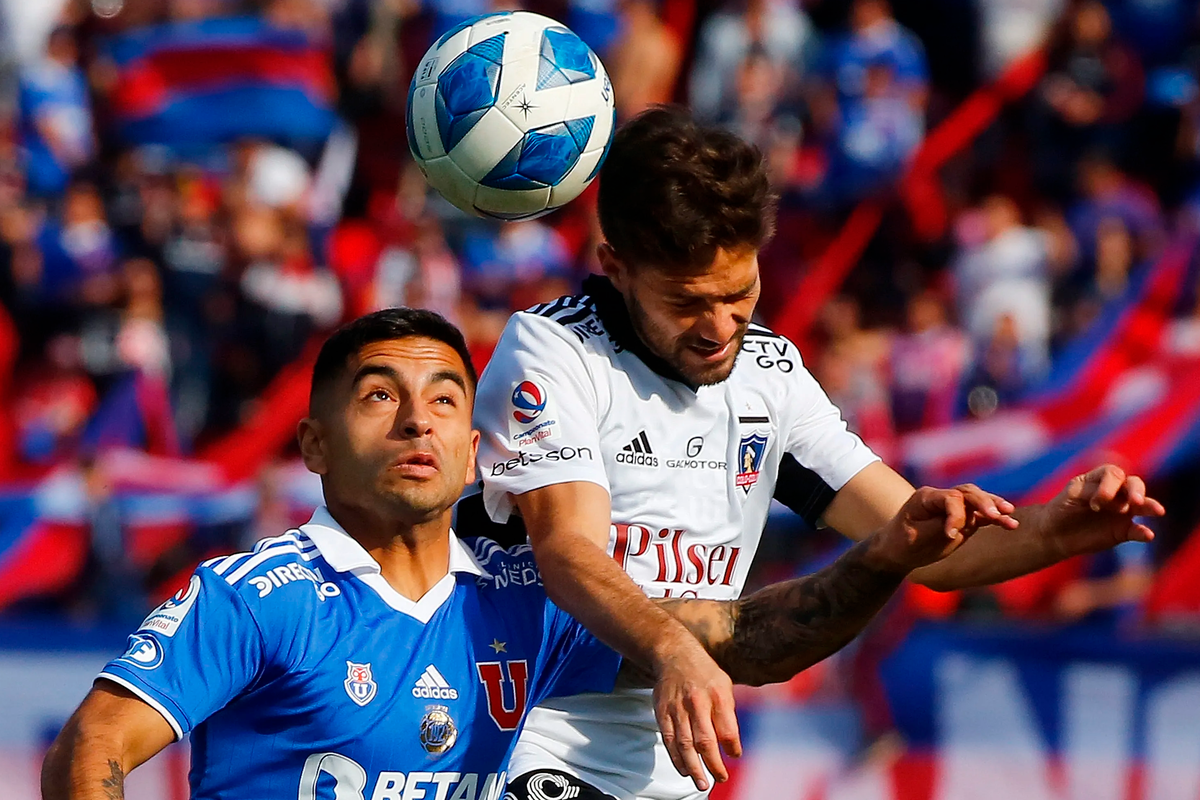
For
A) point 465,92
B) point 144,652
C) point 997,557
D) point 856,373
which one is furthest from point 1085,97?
point 144,652

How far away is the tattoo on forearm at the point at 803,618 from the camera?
12.1 feet

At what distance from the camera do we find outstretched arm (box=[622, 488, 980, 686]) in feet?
11.3

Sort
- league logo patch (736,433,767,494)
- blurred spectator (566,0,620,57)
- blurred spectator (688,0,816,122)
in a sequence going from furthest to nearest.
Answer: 1. blurred spectator (566,0,620,57)
2. blurred spectator (688,0,816,122)
3. league logo patch (736,433,767,494)

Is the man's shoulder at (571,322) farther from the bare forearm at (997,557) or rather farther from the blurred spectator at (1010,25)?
the blurred spectator at (1010,25)

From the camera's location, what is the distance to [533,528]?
3.99 metres

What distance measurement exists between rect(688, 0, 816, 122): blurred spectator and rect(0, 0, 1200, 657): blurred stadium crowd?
3 centimetres

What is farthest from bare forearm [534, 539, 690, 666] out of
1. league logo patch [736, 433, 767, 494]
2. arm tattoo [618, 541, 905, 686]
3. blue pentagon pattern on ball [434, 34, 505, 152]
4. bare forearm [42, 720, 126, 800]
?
blue pentagon pattern on ball [434, 34, 505, 152]

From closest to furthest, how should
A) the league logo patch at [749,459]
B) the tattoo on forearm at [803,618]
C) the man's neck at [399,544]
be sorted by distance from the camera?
the tattoo on forearm at [803,618]
the man's neck at [399,544]
the league logo patch at [749,459]

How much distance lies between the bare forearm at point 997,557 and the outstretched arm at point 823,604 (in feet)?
1.42

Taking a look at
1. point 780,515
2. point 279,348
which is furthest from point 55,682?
point 780,515

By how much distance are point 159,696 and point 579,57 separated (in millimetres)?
2102

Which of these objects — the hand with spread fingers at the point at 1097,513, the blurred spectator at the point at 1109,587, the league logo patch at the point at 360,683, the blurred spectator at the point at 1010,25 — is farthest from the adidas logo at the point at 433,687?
the blurred spectator at the point at 1010,25

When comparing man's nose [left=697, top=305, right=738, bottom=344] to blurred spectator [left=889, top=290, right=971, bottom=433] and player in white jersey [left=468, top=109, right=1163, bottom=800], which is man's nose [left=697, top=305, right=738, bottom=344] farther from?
blurred spectator [left=889, top=290, right=971, bottom=433]

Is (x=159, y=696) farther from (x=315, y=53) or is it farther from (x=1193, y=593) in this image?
(x=315, y=53)
